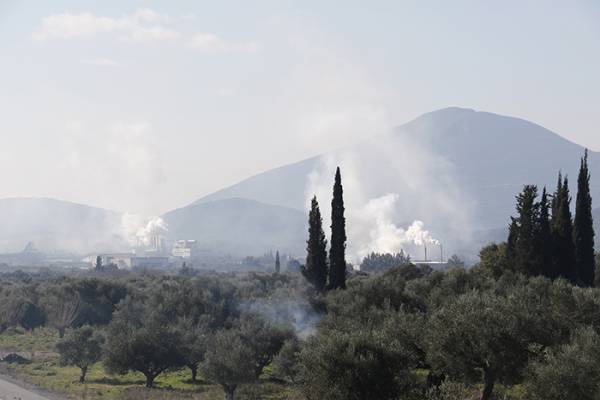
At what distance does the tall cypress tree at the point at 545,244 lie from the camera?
213ft

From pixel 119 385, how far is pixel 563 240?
33.5 m

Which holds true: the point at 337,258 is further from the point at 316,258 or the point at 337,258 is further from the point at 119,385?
the point at 119,385

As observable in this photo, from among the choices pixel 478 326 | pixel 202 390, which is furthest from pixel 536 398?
pixel 202 390

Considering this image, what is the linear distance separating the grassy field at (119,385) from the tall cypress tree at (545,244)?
23149mm

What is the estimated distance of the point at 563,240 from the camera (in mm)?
66625

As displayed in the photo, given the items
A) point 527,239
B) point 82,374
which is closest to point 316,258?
point 527,239

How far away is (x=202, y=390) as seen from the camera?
52562mm

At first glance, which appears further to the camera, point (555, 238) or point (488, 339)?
point (555, 238)

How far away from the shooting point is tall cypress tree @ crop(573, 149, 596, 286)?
6881 cm

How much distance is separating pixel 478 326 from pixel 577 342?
4.32 metres

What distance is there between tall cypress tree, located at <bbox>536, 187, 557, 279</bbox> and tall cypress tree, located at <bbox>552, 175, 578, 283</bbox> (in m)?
0.63

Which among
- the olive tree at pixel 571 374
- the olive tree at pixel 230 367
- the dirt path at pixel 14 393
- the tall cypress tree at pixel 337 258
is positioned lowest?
the dirt path at pixel 14 393

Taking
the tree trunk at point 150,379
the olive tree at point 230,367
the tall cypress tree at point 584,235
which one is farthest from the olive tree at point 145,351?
the tall cypress tree at point 584,235

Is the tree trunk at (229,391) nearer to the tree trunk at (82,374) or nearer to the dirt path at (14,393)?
the dirt path at (14,393)
